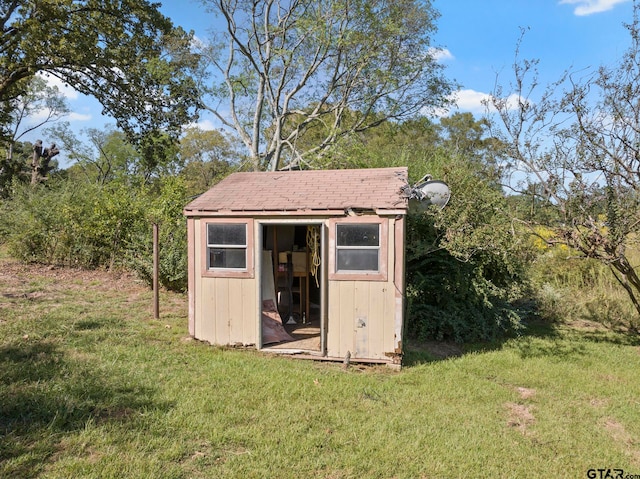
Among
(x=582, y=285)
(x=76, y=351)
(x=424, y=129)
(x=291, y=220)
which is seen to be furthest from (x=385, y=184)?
(x=424, y=129)

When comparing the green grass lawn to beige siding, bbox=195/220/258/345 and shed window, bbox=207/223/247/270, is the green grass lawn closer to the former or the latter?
beige siding, bbox=195/220/258/345

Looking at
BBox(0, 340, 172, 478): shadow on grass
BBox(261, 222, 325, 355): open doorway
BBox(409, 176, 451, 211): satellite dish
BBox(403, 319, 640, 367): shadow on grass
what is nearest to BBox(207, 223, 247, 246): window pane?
BBox(261, 222, 325, 355): open doorway

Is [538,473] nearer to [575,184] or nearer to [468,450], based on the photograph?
[468,450]

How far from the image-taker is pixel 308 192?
6.58 metres

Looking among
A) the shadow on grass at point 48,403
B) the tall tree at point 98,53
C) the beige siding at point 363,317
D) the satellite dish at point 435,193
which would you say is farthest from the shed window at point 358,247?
the tall tree at point 98,53

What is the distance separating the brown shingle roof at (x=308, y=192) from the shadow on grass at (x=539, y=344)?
2.47 metres

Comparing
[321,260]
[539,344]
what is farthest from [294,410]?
[539,344]

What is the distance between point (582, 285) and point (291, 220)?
7.74m

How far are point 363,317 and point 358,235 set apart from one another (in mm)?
1163

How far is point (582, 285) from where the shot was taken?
9945 mm

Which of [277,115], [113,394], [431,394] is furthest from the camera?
[277,115]

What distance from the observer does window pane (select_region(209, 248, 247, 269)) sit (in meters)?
6.41

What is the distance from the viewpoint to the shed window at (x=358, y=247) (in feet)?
19.4

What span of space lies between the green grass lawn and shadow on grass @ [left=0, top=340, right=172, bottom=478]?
0.02 metres
